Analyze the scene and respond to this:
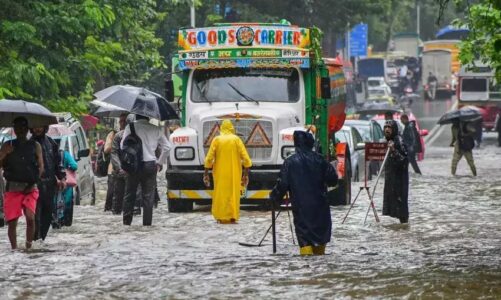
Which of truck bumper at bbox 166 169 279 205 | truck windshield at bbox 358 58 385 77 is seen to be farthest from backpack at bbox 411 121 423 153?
truck windshield at bbox 358 58 385 77

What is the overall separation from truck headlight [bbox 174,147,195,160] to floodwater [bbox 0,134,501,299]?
957 millimetres

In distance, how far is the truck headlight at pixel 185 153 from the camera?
21.4 meters

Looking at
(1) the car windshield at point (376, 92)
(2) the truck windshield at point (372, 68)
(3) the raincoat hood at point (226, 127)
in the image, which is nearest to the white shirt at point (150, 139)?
(3) the raincoat hood at point (226, 127)

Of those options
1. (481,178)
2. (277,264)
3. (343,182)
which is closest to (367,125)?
(481,178)

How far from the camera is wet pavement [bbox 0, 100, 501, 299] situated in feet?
39.3

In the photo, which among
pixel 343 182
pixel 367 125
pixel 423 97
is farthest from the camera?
pixel 423 97

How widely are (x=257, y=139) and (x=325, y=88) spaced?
173 centimetres

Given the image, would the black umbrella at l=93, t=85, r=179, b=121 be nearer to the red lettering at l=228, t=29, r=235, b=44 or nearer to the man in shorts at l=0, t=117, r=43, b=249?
the red lettering at l=228, t=29, r=235, b=44

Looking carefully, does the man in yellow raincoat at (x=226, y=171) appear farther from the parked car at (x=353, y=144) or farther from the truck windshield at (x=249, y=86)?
the parked car at (x=353, y=144)

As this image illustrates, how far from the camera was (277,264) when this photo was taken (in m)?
13.8

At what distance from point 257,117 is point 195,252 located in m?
6.28

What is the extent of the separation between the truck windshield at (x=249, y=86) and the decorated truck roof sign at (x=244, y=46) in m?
0.24

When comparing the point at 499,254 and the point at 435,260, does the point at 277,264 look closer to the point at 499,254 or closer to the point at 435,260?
the point at 435,260

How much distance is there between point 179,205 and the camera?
864 inches
